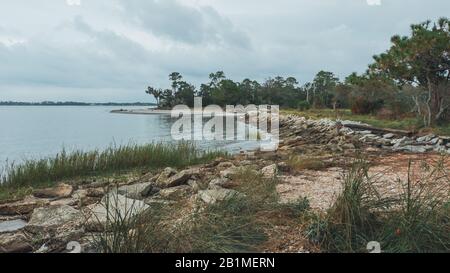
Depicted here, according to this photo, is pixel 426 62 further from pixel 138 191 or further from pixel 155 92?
pixel 155 92

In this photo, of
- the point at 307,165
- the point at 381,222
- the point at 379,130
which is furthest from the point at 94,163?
the point at 379,130

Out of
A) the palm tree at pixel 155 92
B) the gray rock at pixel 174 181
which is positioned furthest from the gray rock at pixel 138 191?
the palm tree at pixel 155 92

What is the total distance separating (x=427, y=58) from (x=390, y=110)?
8723 mm

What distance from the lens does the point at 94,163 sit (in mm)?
9781

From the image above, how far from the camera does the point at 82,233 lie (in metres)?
3.62

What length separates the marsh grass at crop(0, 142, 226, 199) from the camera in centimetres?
840

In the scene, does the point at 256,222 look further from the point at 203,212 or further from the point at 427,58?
the point at 427,58

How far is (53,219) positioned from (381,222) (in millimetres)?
3775

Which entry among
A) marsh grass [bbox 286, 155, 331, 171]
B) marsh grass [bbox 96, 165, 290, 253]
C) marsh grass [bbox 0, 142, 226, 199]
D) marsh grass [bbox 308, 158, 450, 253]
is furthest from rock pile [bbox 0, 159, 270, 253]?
marsh grass [bbox 0, 142, 226, 199]

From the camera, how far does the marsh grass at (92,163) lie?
8398 mm

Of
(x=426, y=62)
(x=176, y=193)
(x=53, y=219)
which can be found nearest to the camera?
(x=53, y=219)

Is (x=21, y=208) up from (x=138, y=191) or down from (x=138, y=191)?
down

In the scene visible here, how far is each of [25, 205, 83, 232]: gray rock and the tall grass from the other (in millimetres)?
4183

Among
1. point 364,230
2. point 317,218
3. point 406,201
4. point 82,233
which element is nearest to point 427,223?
point 406,201
